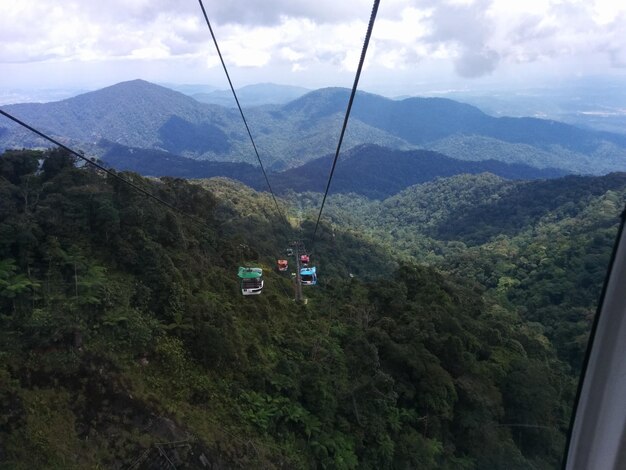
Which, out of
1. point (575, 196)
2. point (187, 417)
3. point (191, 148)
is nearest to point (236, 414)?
point (187, 417)

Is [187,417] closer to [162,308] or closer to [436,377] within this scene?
[162,308]

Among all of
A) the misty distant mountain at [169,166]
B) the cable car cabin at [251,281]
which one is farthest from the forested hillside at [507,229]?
the misty distant mountain at [169,166]

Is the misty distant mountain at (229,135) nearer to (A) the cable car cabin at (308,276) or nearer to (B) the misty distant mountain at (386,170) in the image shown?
(B) the misty distant mountain at (386,170)

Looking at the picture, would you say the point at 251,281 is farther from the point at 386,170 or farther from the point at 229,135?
the point at 229,135

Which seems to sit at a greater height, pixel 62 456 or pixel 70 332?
pixel 70 332

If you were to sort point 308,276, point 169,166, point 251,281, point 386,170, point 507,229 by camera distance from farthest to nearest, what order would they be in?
point 386,170
point 169,166
point 507,229
point 308,276
point 251,281

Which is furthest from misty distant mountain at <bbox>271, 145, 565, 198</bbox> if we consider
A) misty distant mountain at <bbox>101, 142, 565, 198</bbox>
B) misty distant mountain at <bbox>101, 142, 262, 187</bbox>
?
misty distant mountain at <bbox>101, 142, 262, 187</bbox>

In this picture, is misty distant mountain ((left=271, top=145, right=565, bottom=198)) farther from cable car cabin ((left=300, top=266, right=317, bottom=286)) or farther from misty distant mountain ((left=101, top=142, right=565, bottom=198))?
cable car cabin ((left=300, top=266, right=317, bottom=286))

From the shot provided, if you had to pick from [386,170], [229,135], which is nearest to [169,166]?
[386,170]
